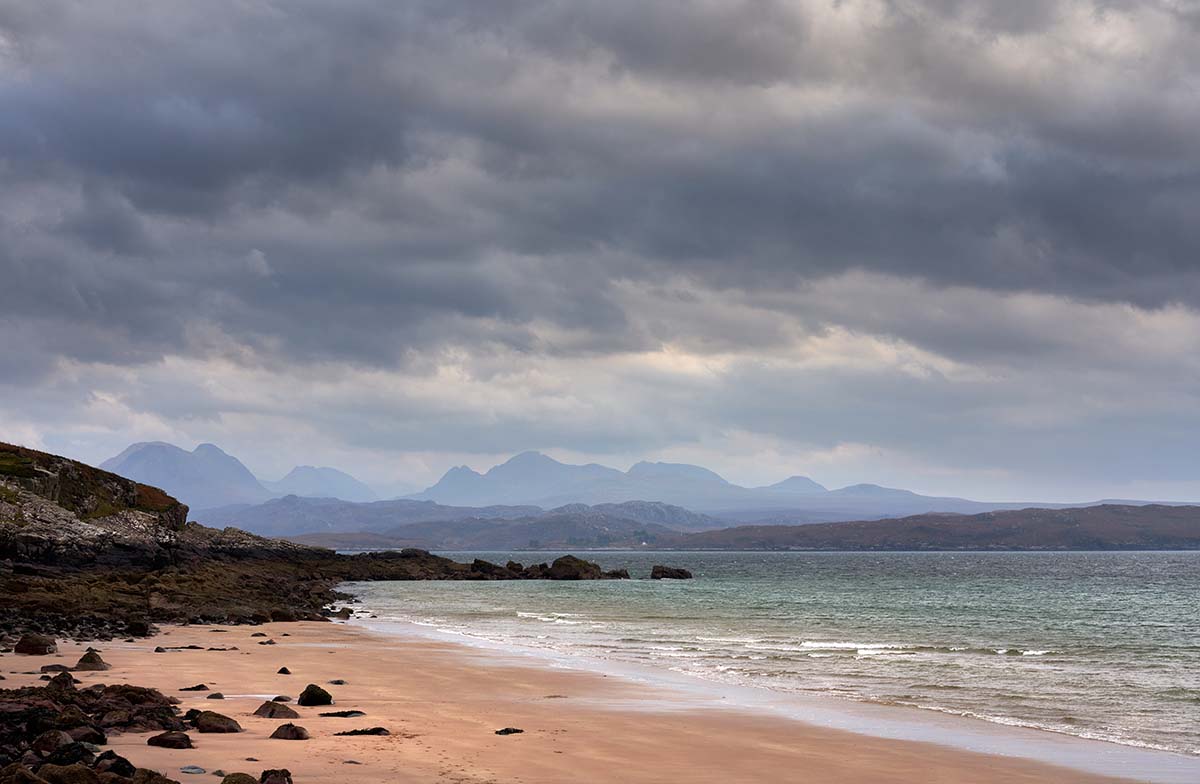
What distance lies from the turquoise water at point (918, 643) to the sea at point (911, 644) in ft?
0.30

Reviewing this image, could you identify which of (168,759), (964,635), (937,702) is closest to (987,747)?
(937,702)

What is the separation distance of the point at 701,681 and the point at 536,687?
5.60m

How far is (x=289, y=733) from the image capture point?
675 inches

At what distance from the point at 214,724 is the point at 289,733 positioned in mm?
1298

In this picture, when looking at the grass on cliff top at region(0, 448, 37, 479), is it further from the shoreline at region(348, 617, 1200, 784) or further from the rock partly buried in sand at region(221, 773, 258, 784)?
the rock partly buried in sand at region(221, 773, 258, 784)

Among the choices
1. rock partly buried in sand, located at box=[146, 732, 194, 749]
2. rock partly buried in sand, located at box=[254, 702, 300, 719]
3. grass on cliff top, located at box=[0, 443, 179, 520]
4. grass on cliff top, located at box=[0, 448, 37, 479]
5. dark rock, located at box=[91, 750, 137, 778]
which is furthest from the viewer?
grass on cliff top, located at box=[0, 443, 179, 520]

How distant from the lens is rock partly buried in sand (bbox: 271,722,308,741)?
674 inches

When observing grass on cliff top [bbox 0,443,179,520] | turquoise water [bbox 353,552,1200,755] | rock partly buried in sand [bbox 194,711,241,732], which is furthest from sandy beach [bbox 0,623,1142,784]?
grass on cliff top [bbox 0,443,179,520]

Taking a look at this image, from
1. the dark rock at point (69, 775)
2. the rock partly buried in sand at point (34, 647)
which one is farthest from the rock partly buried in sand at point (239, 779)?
the rock partly buried in sand at point (34, 647)

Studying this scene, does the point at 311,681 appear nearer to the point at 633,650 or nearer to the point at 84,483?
the point at 633,650

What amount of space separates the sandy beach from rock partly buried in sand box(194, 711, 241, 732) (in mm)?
277

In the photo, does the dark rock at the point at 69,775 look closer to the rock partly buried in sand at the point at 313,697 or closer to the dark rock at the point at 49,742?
the dark rock at the point at 49,742

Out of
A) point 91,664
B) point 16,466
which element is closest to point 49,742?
point 91,664

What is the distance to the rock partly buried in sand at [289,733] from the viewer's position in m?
17.1
